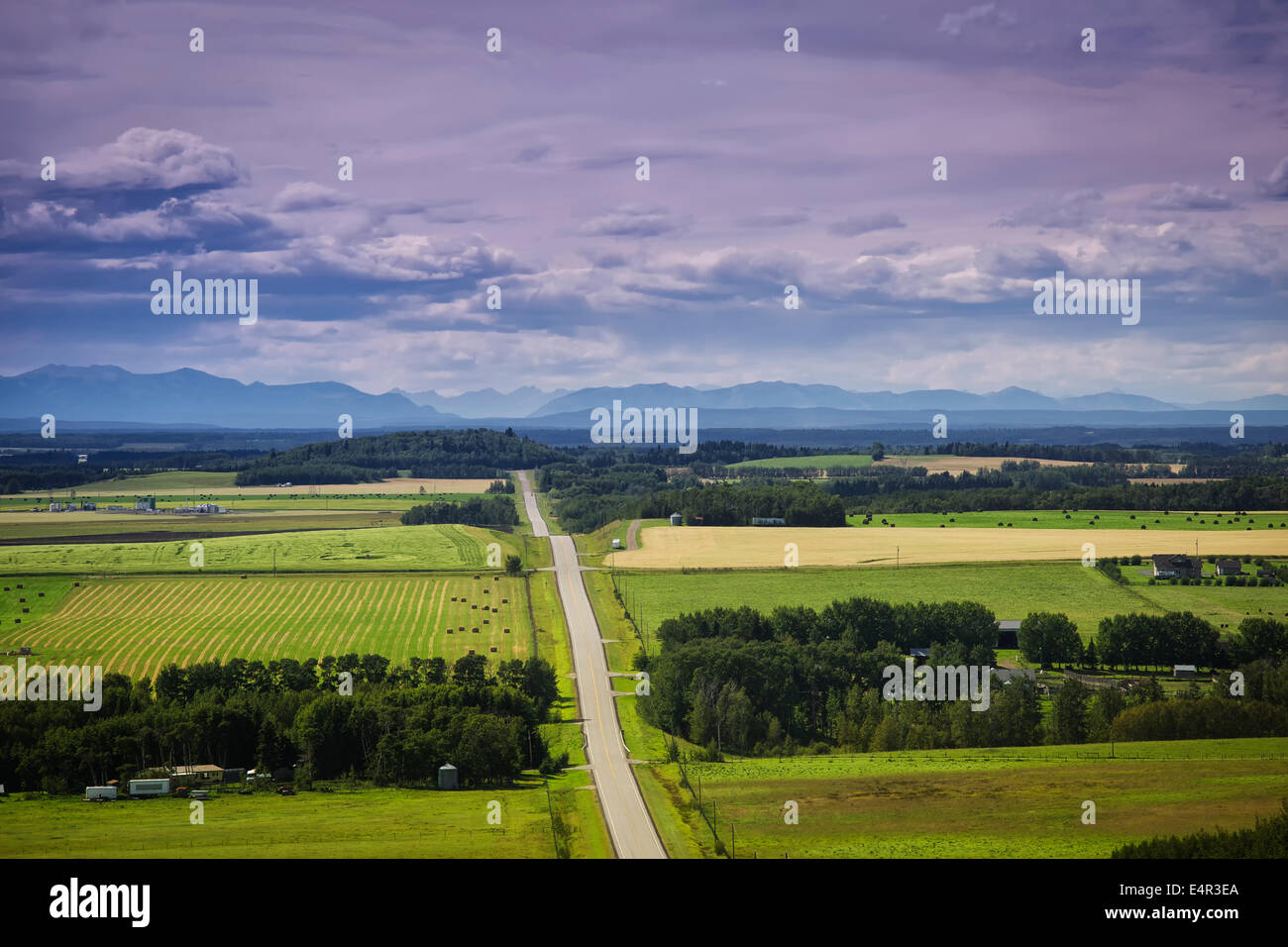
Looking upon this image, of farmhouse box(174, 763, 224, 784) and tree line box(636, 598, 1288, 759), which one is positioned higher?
tree line box(636, 598, 1288, 759)

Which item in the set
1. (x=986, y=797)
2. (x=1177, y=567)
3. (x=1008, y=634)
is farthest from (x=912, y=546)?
(x=986, y=797)

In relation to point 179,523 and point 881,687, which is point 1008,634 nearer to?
point 881,687

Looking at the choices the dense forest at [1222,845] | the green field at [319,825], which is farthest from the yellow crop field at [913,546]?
the dense forest at [1222,845]

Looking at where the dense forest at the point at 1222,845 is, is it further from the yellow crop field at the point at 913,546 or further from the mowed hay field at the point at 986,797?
the yellow crop field at the point at 913,546

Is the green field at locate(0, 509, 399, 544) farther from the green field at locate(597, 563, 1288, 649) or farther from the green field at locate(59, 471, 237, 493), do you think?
the green field at locate(597, 563, 1288, 649)

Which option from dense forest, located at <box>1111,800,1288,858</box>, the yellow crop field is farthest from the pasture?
dense forest, located at <box>1111,800,1288,858</box>
